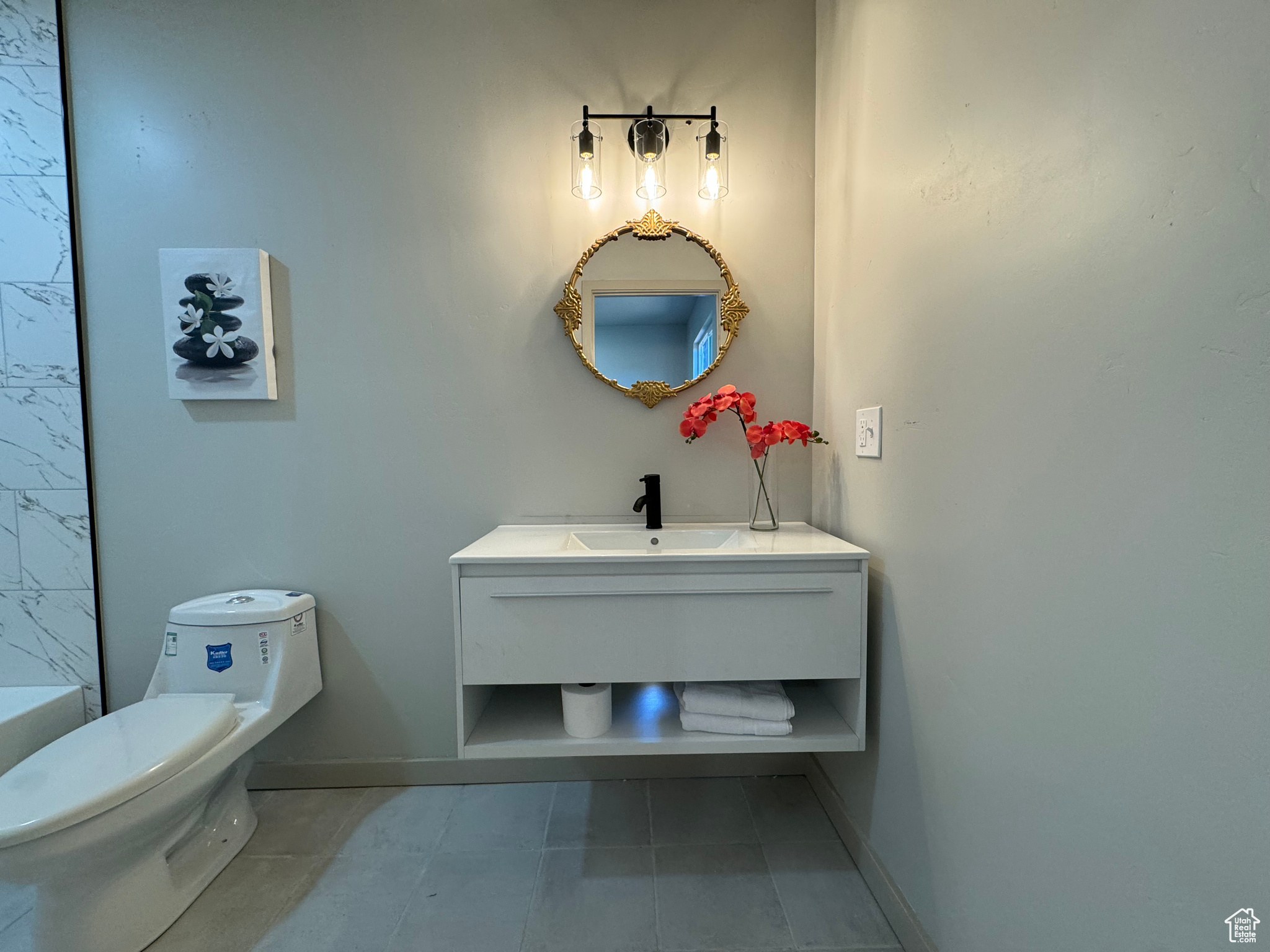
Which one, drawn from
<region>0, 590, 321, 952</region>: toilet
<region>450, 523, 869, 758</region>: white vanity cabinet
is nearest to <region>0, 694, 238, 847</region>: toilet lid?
<region>0, 590, 321, 952</region>: toilet

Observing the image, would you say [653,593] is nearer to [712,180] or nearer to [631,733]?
[631,733]

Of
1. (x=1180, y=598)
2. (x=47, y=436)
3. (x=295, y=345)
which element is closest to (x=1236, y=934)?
(x=1180, y=598)

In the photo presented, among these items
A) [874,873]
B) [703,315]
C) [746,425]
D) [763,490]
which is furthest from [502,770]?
[703,315]

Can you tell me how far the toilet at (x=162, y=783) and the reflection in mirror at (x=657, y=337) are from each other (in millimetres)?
1202

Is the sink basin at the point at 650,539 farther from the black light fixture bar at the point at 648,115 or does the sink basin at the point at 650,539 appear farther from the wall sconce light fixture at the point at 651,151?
the black light fixture bar at the point at 648,115

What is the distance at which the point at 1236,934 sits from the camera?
1.77 ft

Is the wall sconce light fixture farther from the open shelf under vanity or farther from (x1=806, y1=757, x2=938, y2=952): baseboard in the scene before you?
(x1=806, y1=757, x2=938, y2=952): baseboard

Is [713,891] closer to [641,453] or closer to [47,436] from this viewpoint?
[641,453]

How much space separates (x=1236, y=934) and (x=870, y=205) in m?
1.36

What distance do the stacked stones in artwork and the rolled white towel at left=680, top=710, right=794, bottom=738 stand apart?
162cm

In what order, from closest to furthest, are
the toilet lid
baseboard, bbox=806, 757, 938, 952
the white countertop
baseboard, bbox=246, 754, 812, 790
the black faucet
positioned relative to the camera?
1. the toilet lid
2. baseboard, bbox=806, 757, 938, 952
3. the white countertop
4. the black faucet
5. baseboard, bbox=246, 754, 812, 790

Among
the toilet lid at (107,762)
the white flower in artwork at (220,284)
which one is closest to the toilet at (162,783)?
the toilet lid at (107,762)

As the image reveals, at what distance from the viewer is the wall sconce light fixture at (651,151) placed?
1562 millimetres
